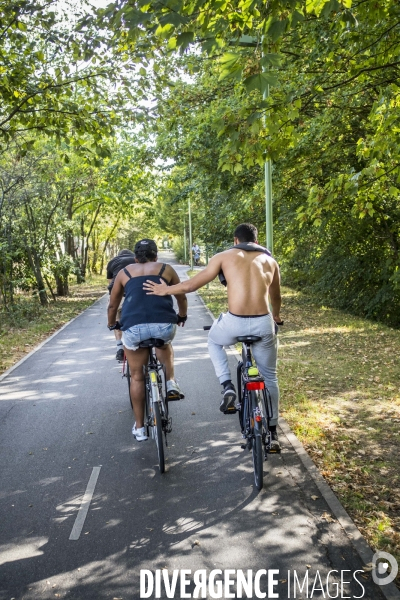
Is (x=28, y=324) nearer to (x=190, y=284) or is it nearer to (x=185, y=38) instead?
(x=190, y=284)

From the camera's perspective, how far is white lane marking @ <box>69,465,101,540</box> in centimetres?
440

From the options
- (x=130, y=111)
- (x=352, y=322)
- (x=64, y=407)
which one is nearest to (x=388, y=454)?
(x=64, y=407)

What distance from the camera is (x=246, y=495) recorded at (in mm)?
4988

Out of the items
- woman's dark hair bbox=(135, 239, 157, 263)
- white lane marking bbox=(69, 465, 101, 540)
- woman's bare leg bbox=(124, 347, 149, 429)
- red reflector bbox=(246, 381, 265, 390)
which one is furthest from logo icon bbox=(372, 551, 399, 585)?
woman's dark hair bbox=(135, 239, 157, 263)

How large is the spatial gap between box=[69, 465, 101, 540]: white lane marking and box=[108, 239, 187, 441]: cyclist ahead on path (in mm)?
616

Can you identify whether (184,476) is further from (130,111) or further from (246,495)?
(130,111)

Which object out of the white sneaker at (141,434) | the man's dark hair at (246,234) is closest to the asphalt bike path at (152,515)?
the white sneaker at (141,434)

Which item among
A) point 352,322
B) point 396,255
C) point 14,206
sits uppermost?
point 14,206

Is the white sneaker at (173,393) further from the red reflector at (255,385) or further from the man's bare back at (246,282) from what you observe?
the man's bare back at (246,282)

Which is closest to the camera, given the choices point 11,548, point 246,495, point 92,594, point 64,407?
point 92,594

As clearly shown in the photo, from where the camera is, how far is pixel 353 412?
7.74 metres

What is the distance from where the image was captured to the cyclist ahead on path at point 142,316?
567 cm

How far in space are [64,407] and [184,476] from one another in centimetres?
315

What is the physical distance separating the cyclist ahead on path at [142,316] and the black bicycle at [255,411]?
31.0 inches
